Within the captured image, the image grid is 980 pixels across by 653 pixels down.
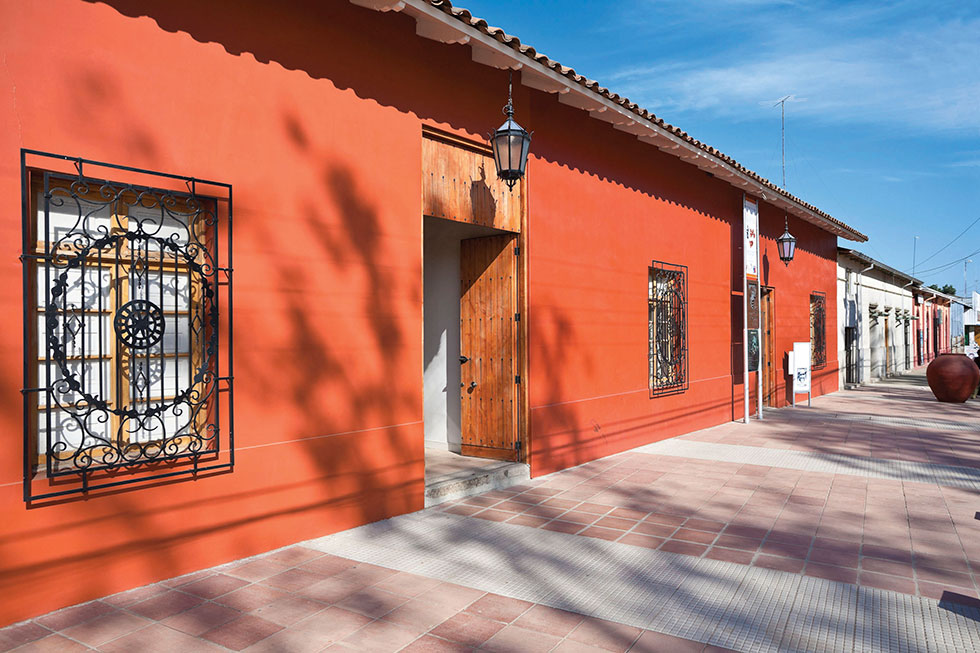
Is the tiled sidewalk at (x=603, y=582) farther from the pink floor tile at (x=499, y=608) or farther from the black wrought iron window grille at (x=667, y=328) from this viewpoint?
the black wrought iron window grille at (x=667, y=328)

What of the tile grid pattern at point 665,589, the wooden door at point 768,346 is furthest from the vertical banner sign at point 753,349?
the tile grid pattern at point 665,589

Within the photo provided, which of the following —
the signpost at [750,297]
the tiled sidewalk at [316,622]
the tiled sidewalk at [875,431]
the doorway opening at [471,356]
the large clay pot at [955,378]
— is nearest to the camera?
the tiled sidewalk at [316,622]

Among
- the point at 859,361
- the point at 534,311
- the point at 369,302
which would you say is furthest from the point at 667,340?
the point at 859,361

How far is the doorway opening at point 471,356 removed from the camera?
650cm

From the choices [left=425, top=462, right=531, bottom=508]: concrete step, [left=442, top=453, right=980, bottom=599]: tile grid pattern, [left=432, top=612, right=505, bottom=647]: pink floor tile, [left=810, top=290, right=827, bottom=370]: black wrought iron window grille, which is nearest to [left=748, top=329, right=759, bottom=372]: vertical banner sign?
[left=442, top=453, right=980, bottom=599]: tile grid pattern

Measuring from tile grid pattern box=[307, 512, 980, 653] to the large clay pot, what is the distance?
39.9 feet

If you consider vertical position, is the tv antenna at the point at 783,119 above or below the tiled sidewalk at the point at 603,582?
above

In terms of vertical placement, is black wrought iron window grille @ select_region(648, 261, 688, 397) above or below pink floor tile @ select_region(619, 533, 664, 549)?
above

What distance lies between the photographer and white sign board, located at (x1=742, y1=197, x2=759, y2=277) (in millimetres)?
10414

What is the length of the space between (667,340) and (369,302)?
214 inches

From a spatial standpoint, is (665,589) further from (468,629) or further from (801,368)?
(801,368)

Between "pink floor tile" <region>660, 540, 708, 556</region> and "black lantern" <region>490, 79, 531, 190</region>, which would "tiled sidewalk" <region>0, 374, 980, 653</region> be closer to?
"pink floor tile" <region>660, 540, 708, 556</region>

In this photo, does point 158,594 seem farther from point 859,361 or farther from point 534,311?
point 859,361

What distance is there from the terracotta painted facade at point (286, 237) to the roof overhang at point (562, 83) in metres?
0.18
